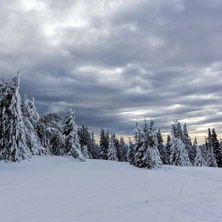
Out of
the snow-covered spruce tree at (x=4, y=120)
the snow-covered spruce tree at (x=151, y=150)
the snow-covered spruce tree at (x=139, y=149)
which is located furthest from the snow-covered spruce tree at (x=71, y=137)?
the snow-covered spruce tree at (x=4, y=120)

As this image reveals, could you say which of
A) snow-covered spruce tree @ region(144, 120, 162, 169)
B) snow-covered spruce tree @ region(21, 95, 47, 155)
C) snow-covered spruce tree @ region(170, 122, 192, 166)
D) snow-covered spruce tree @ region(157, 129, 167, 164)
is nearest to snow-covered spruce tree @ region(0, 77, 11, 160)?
snow-covered spruce tree @ region(21, 95, 47, 155)

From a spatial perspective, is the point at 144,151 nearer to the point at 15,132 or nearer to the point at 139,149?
the point at 139,149

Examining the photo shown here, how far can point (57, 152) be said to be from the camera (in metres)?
35.4

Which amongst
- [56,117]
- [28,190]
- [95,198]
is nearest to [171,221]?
[95,198]

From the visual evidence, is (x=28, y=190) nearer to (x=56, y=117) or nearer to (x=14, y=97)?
(x=14, y=97)

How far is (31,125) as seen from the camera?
25.6 metres

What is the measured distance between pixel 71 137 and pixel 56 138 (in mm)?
6447

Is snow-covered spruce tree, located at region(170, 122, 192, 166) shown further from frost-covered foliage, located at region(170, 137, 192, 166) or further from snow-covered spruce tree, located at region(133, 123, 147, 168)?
snow-covered spruce tree, located at region(133, 123, 147, 168)

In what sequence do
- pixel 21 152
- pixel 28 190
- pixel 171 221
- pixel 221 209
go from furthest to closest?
pixel 21 152 → pixel 28 190 → pixel 221 209 → pixel 171 221

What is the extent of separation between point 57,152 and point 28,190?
85.4 ft

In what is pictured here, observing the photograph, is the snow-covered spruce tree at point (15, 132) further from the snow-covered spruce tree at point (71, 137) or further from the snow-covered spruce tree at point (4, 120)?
the snow-covered spruce tree at point (71, 137)

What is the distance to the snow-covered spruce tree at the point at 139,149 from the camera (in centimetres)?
2714

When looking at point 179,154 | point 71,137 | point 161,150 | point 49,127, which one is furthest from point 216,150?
point 49,127

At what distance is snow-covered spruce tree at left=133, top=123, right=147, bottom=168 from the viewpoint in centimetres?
2714
